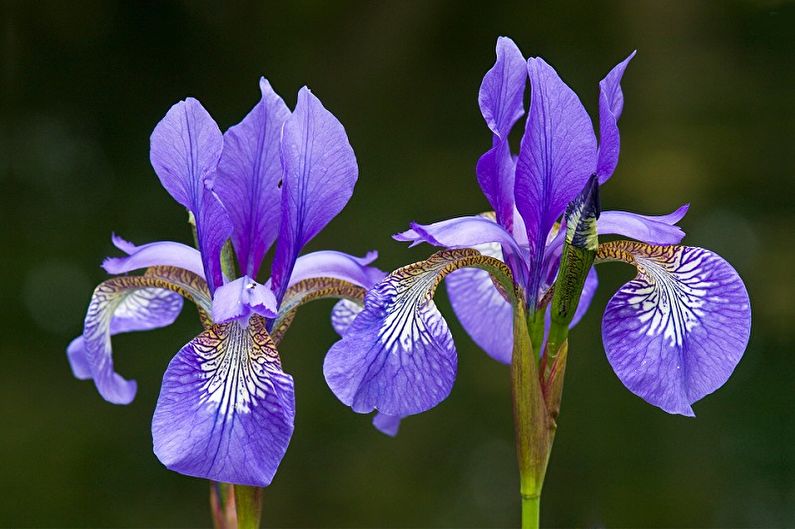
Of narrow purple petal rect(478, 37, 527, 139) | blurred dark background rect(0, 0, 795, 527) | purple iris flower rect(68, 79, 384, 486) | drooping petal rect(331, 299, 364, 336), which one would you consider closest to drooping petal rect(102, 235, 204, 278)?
purple iris flower rect(68, 79, 384, 486)

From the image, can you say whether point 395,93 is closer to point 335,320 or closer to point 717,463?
point 717,463

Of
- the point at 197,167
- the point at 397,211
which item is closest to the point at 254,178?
the point at 197,167

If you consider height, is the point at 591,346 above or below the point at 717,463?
above

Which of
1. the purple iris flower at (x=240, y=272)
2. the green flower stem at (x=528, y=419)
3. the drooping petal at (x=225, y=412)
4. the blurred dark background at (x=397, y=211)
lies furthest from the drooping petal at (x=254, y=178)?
the blurred dark background at (x=397, y=211)

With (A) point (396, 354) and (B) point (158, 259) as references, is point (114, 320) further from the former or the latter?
(A) point (396, 354)

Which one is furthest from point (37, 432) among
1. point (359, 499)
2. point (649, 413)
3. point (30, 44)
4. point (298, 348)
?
point (649, 413)

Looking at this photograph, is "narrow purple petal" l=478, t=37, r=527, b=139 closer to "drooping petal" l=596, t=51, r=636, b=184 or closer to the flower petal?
"drooping petal" l=596, t=51, r=636, b=184
